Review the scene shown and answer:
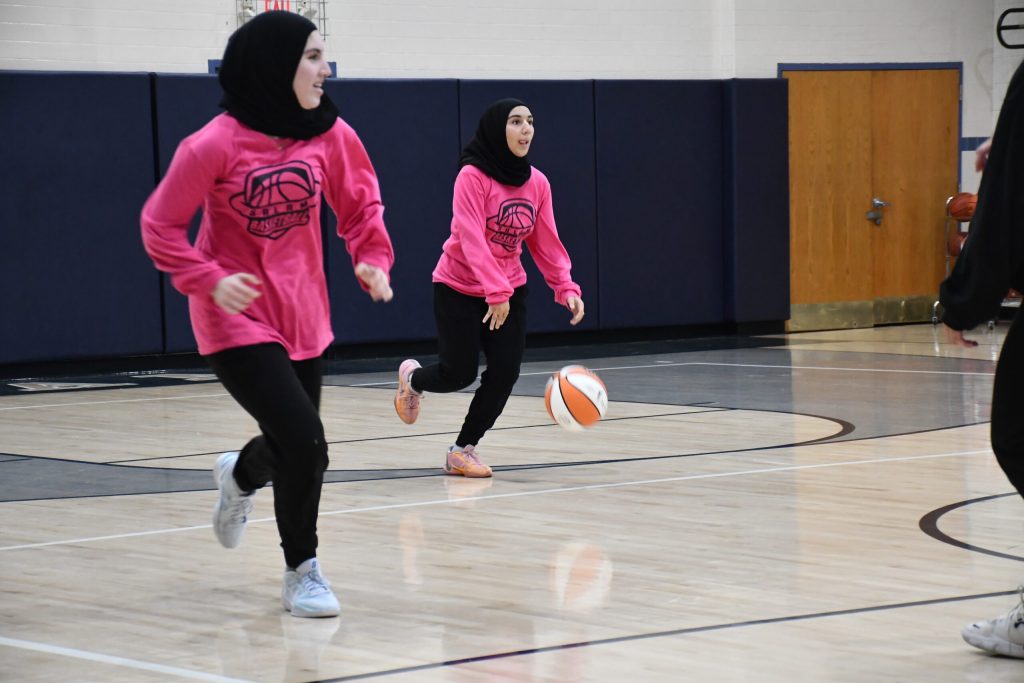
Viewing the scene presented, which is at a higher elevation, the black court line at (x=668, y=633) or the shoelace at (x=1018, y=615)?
the shoelace at (x=1018, y=615)

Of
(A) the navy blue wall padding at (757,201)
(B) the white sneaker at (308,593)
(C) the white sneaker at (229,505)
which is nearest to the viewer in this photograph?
(B) the white sneaker at (308,593)

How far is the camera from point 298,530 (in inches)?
182

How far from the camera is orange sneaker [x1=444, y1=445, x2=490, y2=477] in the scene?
702cm

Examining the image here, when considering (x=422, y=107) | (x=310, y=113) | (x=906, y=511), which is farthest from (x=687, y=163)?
(x=310, y=113)

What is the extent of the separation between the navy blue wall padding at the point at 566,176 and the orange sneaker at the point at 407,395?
21.1 feet

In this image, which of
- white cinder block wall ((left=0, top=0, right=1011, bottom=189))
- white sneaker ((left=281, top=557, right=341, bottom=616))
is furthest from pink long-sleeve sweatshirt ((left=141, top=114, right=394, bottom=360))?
white cinder block wall ((left=0, top=0, right=1011, bottom=189))

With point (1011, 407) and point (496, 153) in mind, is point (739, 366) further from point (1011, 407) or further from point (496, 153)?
point (1011, 407)

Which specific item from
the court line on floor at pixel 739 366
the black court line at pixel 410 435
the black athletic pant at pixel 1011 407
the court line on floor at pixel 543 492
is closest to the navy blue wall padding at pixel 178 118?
Result: the court line on floor at pixel 739 366

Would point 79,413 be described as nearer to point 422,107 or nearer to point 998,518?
point 422,107

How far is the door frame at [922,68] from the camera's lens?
1543 cm

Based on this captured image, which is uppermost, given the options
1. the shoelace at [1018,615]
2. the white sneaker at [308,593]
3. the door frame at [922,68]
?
the door frame at [922,68]

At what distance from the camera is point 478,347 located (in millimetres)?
7035

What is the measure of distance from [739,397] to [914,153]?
23.1 feet

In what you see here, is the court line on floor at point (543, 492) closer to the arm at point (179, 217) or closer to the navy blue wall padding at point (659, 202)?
the arm at point (179, 217)
